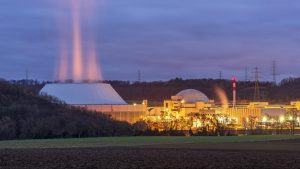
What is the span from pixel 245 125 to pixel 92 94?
3007 centimetres

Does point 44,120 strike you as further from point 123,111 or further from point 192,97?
point 192,97

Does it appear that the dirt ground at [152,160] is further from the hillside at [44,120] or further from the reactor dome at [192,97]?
the reactor dome at [192,97]

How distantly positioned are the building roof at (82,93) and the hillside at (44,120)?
1211 centimetres

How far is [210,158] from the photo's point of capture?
4772 centimetres

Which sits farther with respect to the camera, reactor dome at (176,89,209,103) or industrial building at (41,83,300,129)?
reactor dome at (176,89,209,103)

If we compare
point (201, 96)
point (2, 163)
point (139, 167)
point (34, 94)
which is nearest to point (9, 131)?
point (34, 94)

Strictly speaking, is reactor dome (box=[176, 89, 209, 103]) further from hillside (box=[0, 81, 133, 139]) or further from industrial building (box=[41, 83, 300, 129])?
hillside (box=[0, 81, 133, 139])

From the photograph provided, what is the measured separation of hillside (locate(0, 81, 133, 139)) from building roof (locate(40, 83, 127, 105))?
39.7 feet

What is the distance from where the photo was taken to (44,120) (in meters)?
93.2

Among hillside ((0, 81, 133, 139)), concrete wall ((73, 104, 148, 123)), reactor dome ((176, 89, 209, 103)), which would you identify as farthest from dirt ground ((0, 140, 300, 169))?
reactor dome ((176, 89, 209, 103))

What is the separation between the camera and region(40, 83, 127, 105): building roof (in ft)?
398

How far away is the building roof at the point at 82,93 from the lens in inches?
4776

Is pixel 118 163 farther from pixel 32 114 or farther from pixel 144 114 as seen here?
pixel 144 114

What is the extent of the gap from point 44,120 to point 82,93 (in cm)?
3055
